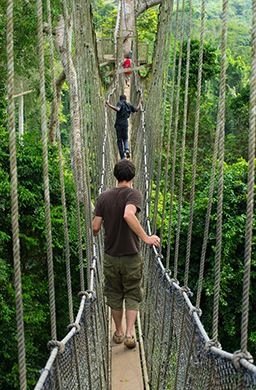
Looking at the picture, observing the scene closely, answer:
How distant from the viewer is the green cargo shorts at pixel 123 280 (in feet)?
7.22

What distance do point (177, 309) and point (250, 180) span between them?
89 cm

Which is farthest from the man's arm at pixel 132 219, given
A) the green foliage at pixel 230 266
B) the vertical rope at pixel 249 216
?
the green foliage at pixel 230 266

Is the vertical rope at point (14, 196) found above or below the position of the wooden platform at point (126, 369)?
above

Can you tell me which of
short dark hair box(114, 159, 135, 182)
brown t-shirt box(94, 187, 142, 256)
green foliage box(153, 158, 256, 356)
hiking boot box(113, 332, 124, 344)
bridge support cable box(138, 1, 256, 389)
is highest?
short dark hair box(114, 159, 135, 182)

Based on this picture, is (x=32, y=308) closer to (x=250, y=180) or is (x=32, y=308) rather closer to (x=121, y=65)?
(x=250, y=180)

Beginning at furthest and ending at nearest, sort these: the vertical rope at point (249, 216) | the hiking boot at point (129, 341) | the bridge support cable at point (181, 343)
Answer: the hiking boot at point (129, 341) < the bridge support cable at point (181, 343) < the vertical rope at point (249, 216)

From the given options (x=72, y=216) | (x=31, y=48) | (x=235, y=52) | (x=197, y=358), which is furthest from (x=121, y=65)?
(x=235, y=52)

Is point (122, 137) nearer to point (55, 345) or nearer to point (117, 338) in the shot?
point (117, 338)

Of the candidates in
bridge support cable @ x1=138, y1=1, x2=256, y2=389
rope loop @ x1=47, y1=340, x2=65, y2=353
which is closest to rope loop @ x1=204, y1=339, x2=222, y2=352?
bridge support cable @ x1=138, y1=1, x2=256, y2=389

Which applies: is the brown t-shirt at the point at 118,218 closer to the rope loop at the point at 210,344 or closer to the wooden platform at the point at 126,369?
the wooden platform at the point at 126,369

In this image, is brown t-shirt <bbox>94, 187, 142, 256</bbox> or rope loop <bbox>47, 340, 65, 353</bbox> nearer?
rope loop <bbox>47, 340, 65, 353</bbox>

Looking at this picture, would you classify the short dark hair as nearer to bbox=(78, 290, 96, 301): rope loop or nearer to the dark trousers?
bbox=(78, 290, 96, 301): rope loop

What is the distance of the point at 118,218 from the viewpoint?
2.14 metres

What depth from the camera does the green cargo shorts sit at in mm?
2201
